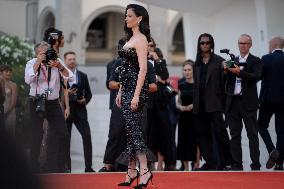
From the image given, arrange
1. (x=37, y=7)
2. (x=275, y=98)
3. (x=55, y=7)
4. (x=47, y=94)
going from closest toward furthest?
(x=47, y=94), (x=275, y=98), (x=55, y=7), (x=37, y=7)

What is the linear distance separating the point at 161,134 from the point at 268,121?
1.55m

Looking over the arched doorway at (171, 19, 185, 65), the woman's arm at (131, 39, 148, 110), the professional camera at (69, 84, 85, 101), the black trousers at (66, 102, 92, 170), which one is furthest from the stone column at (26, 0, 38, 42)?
the woman's arm at (131, 39, 148, 110)

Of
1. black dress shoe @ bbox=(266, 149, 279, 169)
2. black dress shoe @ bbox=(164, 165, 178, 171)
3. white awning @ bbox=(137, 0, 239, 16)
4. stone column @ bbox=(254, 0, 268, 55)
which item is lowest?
black dress shoe @ bbox=(164, 165, 178, 171)

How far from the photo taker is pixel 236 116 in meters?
8.33

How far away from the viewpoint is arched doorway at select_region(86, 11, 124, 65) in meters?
37.8

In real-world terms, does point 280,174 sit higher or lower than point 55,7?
lower

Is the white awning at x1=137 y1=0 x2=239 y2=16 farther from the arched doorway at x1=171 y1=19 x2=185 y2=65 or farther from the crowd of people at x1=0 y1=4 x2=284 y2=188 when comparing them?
the arched doorway at x1=171 y1=19 x2=185 y2=65

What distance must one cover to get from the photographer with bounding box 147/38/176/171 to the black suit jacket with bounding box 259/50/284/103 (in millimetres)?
1410

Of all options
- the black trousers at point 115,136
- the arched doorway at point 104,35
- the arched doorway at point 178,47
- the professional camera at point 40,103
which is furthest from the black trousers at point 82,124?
the arched doorway at point 178,47

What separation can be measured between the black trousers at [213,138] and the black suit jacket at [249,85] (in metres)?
0.31

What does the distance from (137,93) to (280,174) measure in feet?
9.11

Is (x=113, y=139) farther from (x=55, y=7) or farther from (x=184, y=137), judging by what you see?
(x=55, y=7)

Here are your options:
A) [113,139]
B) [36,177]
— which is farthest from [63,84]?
[36,177]

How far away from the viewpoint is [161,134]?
907 cm
